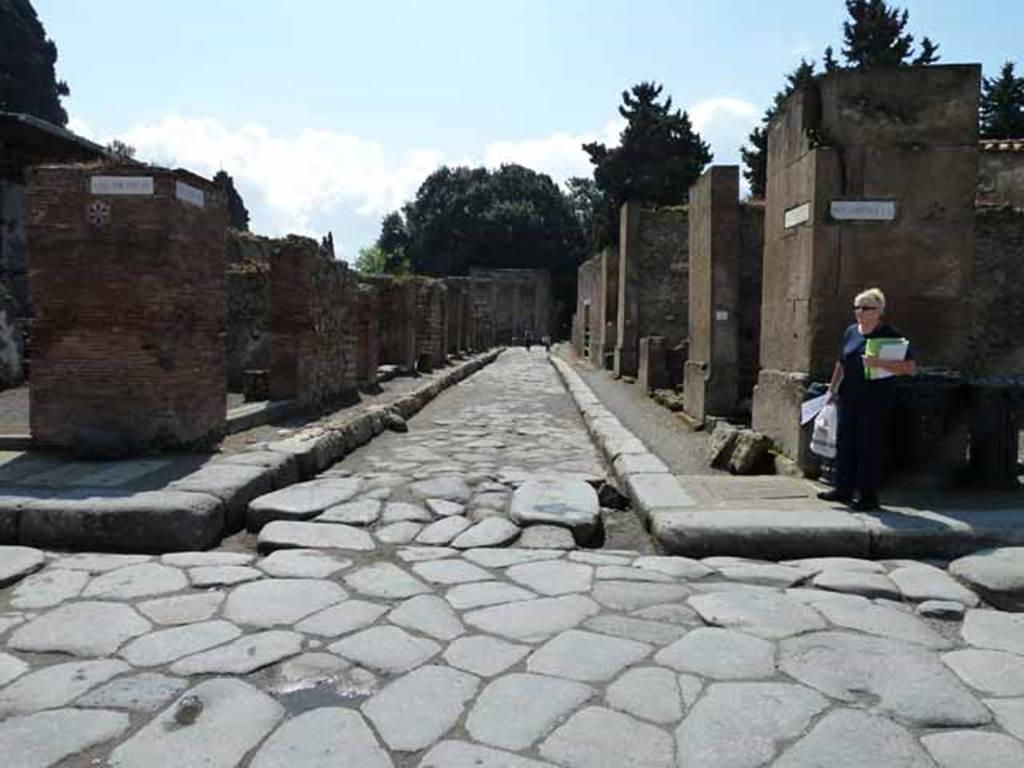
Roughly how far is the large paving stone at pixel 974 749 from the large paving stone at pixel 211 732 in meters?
1.90

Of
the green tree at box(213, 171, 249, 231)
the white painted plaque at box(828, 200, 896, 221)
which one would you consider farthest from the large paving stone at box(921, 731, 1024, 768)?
the green tree at box(213, 171, 249, 231)

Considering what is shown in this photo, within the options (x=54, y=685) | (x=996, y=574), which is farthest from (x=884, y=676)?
(x=54, y=685)

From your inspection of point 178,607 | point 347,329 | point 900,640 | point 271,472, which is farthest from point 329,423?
point 900,640

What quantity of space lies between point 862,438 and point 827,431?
30 cm

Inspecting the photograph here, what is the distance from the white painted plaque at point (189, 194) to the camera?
618 cm

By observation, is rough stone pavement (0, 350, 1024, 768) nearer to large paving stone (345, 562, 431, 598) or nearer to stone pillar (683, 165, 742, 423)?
large paving stone (345, 562, 431, 598)

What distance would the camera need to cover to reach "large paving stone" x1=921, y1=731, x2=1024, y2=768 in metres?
2.28

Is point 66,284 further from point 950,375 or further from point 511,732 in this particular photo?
point 950,375

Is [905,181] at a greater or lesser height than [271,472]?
greater

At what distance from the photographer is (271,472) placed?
18.8ft

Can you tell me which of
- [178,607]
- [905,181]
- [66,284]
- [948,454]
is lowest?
[178,607]

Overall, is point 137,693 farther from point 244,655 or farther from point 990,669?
point 990,669

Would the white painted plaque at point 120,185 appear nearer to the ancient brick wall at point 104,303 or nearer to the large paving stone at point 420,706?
the ancient brick wall at point 104,303

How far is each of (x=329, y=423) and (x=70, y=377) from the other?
256cm
